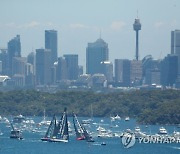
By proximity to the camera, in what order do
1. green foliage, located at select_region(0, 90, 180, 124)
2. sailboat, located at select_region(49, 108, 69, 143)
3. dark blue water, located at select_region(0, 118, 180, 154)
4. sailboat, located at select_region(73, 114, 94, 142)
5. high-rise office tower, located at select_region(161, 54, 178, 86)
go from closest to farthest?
dark blue water, located at select_region(0, 118, 180, 154) < sailboat, located at select_region(49, 108, 69, 143) < sailboat, located at select_region(73, 114, 94, 142) < green foliage, located at select_region(0, 90, 180, 124) < high-rise office tower, located at select_region(161, 54, 178, 86)

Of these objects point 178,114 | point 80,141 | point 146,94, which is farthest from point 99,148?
point 146,94

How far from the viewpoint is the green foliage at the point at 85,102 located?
12094 centimetres

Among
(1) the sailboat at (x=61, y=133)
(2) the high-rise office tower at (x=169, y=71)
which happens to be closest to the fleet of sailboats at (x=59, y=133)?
(1) the sailboat at (x=61, y=133)

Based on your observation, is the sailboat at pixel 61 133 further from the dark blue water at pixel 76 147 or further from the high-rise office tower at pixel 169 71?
the high-rise office tower at pixel 169 71

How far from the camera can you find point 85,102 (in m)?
127

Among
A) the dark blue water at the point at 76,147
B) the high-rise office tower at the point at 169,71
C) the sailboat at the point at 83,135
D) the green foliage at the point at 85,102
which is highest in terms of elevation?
the high-rise office tower at the point at 169,71

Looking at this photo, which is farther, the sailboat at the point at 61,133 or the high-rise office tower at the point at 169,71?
the high-rise office tower at the point at 169,71

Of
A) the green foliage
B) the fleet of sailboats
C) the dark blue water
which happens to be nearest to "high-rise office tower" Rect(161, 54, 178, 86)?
the green foliage

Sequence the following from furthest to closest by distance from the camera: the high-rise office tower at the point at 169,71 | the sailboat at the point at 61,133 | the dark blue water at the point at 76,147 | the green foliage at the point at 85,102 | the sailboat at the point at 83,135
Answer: the high-rise office tower at the point at 169,71
the green foliage at the point at 85,102
the sailboat at the point at 83,135
the sailboat at the point at 61,133
the dark blue water at the point at 76,147

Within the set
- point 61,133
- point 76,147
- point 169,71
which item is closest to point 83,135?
point 61,133

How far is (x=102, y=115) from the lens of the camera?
121m

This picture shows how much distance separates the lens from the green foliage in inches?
4761

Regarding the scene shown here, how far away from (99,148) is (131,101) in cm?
5304

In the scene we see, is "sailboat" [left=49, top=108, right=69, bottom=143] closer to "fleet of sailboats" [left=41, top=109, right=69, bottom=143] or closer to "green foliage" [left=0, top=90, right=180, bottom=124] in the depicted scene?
"fleet of sailboats" [left=41, top=109, right=69, bottom=143]
